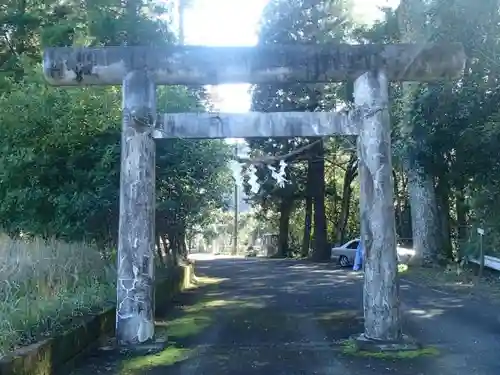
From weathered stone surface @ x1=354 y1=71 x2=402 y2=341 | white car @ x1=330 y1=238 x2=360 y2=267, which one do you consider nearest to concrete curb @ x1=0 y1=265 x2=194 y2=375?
weathered stone surface @ x1=354 y1=71 x2=402 y2=341

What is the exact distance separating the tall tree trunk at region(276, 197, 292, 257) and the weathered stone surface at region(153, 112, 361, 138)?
32.3 meters

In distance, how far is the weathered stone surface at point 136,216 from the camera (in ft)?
30.2

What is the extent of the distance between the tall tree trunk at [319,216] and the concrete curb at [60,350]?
26653 millimetres

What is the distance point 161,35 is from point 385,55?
8.54m

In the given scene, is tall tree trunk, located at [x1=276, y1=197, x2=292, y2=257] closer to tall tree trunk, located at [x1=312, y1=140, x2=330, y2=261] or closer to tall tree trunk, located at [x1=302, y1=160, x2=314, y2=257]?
tall tree trunk, located at [x1=302, y1=160, x2=314, y2=257]

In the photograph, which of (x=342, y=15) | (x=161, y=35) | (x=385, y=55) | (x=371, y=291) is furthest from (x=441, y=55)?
(x=342, y=15)

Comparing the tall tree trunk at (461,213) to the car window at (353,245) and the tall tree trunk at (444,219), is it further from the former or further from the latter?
the car window at (353,245)

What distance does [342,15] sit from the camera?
96.8 feet

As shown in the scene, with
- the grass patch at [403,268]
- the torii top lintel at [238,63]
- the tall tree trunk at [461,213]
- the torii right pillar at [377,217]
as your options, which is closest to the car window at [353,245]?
the tall tree trunk at [461,213]

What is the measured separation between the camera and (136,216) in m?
9.33

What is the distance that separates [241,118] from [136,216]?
2.17 metres

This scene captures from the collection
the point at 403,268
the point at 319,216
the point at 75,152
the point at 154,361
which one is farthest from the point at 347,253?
the point at 154,361

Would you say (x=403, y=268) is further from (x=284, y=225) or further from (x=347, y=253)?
(x=284, y=225)

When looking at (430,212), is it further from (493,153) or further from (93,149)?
(93,149)
